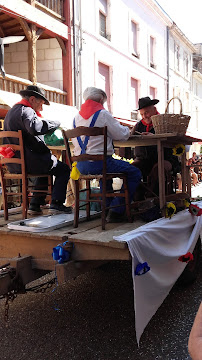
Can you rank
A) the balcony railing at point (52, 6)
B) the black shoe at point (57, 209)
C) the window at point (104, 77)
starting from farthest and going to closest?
the window at point (104, 77) < the balcony railing at point (52, 6) < the black shoe at point (57, 209)

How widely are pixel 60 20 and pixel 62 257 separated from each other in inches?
458

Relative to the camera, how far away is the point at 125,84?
1695 centimetres

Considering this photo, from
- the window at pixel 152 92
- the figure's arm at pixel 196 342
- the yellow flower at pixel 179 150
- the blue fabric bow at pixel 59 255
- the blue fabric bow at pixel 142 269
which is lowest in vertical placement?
the blue fabric bow at pixel 142 269

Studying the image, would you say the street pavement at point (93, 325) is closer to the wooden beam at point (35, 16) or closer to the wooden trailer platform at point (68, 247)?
the wooden trailer platform at point (68, 247)

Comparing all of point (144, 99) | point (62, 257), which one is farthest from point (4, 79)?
point (62, 257)

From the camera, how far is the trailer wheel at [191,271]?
12.8 ft

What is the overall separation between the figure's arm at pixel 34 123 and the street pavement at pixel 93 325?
150cm

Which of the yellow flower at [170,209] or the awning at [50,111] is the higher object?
the awning at [50,111]

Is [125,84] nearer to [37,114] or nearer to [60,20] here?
[60,20]

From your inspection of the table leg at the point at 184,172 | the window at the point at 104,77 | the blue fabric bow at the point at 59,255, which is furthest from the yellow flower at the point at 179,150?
the window at the point at 104,77

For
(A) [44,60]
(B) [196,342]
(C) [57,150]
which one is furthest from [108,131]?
(A) [44,60]

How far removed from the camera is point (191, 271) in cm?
394

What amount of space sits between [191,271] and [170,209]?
0.81 metres

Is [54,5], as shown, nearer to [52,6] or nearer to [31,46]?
[52,6]
